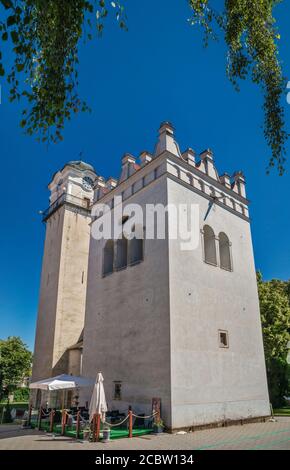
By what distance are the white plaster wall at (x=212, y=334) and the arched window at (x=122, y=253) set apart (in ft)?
13.9

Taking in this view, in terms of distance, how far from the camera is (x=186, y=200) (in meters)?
16.4

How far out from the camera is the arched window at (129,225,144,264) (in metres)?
17.1

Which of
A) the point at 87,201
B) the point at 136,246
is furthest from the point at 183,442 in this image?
the point at 87,201

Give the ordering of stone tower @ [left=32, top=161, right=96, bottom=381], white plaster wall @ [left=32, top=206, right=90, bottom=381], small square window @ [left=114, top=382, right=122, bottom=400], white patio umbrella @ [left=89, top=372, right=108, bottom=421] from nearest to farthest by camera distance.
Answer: white patio umbrella @ [left=89, top=372, right=108, bottom=421], small square window @ [left=114, top=382, right=122, bottom=400], stone tower @ [left=32, top=161, right=96, bottom=381], white plaster wall @ [left=32, top=206, right=90, bottom=381]

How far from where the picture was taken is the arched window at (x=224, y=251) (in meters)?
17.8

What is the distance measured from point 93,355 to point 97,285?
3835mm

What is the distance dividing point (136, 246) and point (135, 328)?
4306 mm

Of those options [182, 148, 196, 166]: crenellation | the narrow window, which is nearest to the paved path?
[182, 148, 196, 166]: crenellation

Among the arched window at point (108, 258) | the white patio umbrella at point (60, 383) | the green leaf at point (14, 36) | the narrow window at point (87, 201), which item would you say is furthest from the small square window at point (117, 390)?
the narrow window at point (87, 201)

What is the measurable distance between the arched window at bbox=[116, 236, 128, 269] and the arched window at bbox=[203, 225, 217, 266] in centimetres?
432

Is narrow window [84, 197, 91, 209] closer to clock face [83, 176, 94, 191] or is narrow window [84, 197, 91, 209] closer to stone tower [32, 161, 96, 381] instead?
stone tower [32, 161, 96, 381]

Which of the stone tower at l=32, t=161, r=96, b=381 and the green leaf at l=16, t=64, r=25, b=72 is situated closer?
the green leaf at l=16, t=64, r=25, b=72

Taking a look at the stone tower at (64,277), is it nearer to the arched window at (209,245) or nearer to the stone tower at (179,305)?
the stone tower at (179,305)
